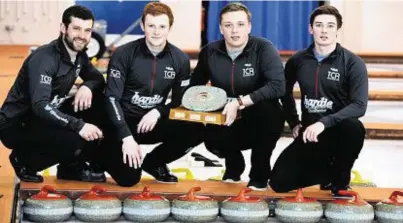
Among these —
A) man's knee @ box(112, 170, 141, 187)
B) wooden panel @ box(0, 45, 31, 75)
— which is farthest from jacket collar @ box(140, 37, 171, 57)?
wooden panel @ box(0, 45, 31, 75)

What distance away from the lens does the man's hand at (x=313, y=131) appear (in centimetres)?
362

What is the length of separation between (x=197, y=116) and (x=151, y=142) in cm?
30

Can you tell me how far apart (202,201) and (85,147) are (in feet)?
2.15

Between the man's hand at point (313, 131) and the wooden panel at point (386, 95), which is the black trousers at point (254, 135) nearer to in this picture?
the man's hand at point (313, 131)

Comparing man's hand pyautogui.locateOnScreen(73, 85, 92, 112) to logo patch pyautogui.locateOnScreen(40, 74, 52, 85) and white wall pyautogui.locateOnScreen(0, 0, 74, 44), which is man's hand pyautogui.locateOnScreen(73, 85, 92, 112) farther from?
white wall pyautogui.locateOnScreen(0, 0, 74, 44)

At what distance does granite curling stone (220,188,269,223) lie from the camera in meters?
3.50

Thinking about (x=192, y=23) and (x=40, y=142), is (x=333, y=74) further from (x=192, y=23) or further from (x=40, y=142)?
(x=192, y=23)

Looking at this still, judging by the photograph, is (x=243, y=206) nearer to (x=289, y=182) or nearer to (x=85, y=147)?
(x=289, y=182)

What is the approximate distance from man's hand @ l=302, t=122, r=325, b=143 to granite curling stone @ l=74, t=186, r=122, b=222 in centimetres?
83

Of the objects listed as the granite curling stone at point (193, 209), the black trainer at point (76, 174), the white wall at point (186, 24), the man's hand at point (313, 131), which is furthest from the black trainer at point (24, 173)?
the white wall at point (186, 24)

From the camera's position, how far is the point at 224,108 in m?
3.76

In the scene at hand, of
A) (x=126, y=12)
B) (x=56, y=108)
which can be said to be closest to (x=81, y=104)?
(x=56, y=108)

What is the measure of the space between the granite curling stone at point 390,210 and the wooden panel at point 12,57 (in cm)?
420

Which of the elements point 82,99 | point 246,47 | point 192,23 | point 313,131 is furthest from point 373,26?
point 82,99
